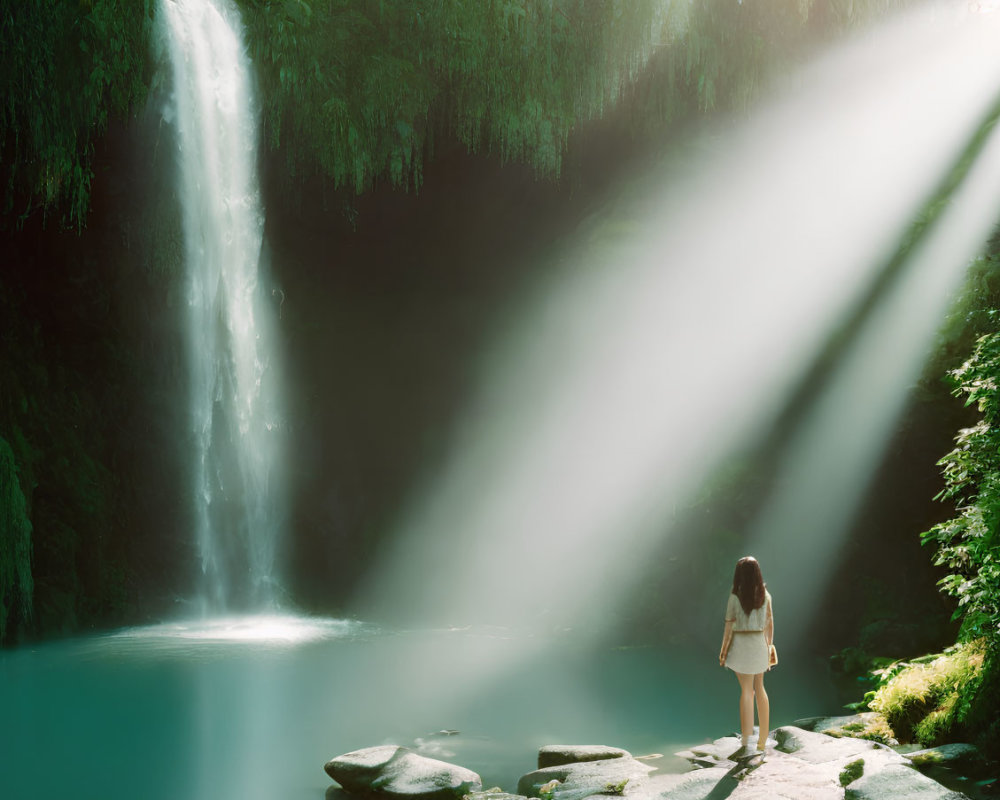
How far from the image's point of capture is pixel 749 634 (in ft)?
17.7

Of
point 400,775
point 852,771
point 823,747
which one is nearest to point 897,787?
point 852,771

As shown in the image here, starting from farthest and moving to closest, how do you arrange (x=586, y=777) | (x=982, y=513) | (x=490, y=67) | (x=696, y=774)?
(x=490, y=67), (x=982, y=513), (x=586, y=777), (x=696, y=774)

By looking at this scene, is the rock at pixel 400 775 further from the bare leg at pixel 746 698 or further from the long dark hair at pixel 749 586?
the long dark hair at pixel 749 586

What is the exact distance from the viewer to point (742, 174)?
13.5 meters

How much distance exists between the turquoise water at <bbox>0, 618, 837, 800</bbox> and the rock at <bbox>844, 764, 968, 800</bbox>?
1.41 m

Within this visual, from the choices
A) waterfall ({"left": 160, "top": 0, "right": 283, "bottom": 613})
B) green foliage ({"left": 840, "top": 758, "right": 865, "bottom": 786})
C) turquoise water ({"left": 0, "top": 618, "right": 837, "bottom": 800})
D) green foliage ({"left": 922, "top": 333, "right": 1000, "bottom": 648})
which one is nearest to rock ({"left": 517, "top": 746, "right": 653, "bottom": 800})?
turquoise water ({"left": 0, "top": 618, "right": 837, "bottom": 800})

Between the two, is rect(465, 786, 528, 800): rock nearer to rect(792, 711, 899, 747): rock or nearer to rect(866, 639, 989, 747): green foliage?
rect(792, 711, 899, 747): rock

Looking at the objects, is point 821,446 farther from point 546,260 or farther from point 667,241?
point 546,260

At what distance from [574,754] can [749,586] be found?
1722mm

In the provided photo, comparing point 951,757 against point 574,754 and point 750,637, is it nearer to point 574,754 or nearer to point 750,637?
point 750,637

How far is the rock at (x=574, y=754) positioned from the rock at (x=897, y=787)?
169cm

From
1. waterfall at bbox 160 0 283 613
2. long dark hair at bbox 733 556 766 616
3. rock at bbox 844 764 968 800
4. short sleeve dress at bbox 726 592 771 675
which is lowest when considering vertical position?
rock at bbox 844 764 968 800

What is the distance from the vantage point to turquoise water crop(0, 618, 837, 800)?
6.36 metres

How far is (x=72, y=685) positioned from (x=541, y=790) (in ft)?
20.2
